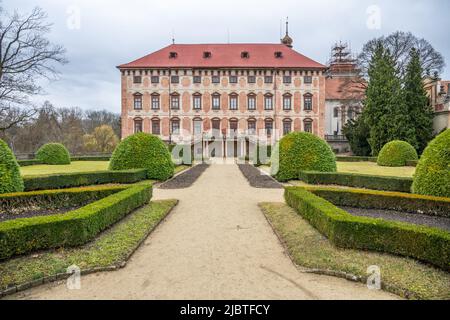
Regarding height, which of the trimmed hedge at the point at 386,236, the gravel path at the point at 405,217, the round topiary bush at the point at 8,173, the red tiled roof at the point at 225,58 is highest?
the red tiled roof at the point at 225,58

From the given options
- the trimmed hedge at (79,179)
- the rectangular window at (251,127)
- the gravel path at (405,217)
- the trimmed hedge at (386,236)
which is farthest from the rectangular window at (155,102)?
the trimmed hedge at (386,236)

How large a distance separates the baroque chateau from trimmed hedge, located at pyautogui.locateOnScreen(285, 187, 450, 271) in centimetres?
3246

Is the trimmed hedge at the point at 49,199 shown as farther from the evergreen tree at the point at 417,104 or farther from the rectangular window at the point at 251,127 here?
the rectangular window at the point at 251,127

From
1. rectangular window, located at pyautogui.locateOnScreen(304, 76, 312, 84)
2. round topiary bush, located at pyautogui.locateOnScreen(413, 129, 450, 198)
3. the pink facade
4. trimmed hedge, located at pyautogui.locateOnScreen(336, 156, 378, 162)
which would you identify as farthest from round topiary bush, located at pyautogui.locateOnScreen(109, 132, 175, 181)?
rectangular window, located at pyautogui.locateOnScreen(304, 76, 312, 84)

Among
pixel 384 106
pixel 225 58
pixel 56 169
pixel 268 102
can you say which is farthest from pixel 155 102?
pixel 384 106

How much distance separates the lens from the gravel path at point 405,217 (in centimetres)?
798

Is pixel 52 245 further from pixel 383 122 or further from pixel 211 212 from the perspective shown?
pixel 383 122

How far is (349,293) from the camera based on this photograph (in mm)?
4320

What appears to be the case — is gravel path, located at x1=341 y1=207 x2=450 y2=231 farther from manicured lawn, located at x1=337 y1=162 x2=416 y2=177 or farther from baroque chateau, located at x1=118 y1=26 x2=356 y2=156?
baroque chateau, located at x1=118 y1=26 x2=356 y2=156

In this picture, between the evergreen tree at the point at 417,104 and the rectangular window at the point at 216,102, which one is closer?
the evergreen tree at the point at 417,104

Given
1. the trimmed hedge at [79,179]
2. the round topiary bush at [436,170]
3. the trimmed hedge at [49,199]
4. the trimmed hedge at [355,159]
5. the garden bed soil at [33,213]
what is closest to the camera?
the garden bed soil at [33,213]

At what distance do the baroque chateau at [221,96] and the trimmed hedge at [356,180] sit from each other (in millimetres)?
24562

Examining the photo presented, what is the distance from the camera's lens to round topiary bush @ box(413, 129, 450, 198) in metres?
9.45
